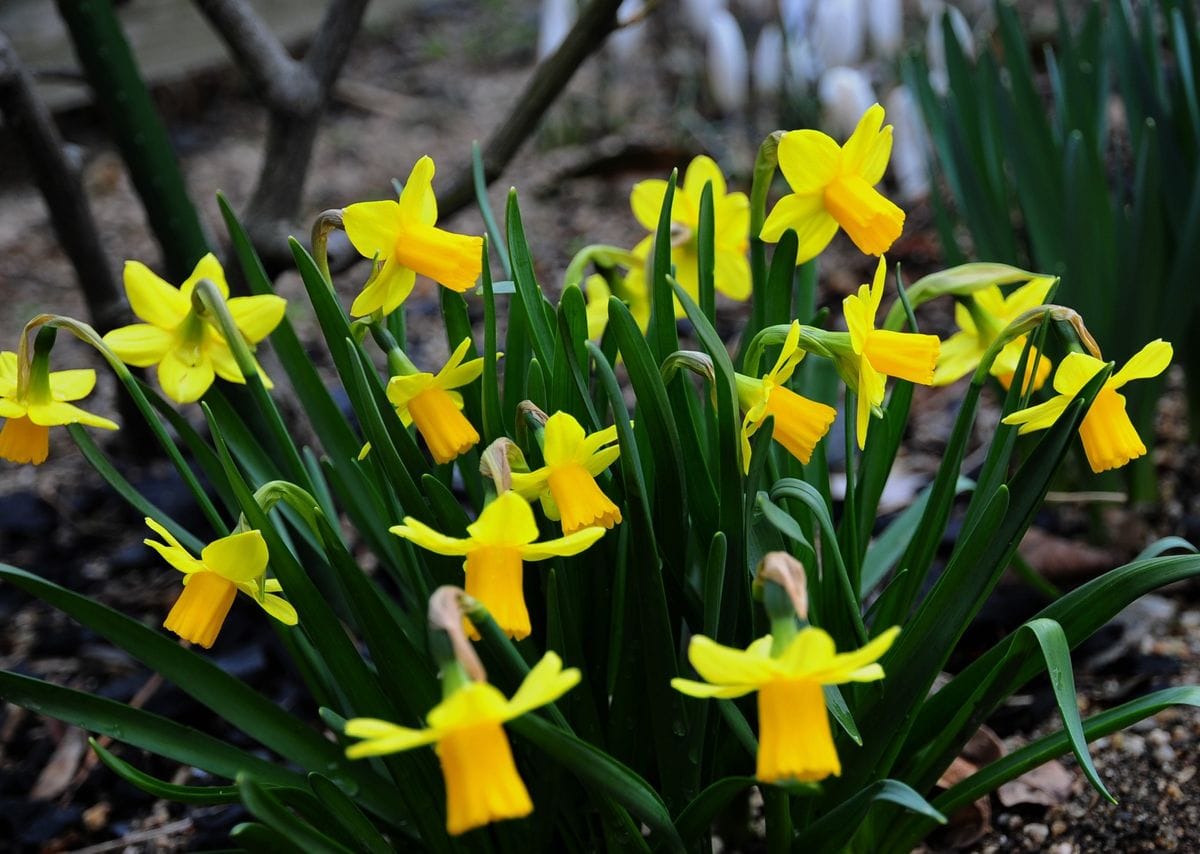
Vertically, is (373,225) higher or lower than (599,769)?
higher

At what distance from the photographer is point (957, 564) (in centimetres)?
99

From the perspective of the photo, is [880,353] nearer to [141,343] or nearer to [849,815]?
[849,815]

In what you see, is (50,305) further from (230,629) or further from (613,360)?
(613,360)

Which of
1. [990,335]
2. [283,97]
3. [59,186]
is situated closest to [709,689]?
[990,335]

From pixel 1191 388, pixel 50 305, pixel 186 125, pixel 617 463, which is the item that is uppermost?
pixel 186 125

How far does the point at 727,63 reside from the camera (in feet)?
11.6

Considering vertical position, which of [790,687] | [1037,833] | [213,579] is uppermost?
[213,579]

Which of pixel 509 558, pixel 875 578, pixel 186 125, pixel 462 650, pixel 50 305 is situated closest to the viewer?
pixel 462 650

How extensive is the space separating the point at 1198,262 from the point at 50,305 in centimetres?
265

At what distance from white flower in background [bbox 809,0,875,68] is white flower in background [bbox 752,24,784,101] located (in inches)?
4.3

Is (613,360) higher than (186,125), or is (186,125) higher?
(186,125)

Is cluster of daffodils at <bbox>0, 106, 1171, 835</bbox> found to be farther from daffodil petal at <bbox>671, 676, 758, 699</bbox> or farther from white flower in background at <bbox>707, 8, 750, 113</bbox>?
white flower in background at <bbox>707, 8, 750, 113</bbox>

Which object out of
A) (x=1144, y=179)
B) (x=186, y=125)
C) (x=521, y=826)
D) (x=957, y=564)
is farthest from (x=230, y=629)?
(x=186, y=125)

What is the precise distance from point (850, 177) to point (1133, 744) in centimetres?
83
